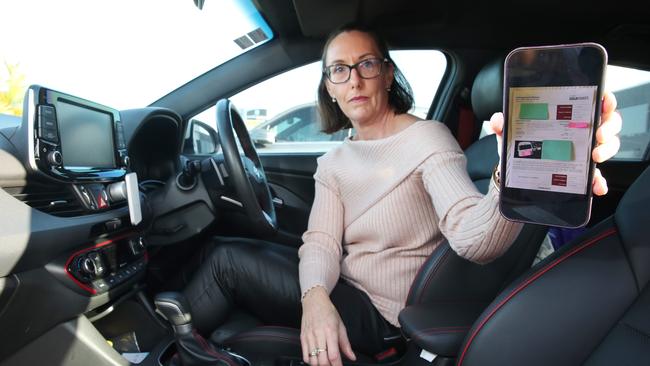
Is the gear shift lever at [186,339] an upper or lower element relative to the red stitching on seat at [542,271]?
lower

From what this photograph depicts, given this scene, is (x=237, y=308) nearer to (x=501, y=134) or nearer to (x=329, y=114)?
(x=329, y=114)

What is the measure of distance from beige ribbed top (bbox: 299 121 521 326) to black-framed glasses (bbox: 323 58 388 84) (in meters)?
0.19

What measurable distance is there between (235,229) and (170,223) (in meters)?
0.56

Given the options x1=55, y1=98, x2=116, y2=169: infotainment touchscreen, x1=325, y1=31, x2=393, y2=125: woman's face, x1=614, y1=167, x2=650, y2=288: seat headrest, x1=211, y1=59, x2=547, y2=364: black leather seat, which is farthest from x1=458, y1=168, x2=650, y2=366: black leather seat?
x1=55, y1=98, x2=116, y2=169: infotainment touchscreen

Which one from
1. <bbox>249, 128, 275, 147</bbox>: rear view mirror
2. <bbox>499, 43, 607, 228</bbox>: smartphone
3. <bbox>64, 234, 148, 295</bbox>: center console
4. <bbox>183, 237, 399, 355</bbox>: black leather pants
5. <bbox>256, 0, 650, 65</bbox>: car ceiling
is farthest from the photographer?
<bbox>249, 128, 275, 147</bbox>: rear view mirror

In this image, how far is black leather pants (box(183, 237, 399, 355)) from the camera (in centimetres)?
123

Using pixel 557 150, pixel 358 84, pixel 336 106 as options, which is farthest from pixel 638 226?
pixel 336 106

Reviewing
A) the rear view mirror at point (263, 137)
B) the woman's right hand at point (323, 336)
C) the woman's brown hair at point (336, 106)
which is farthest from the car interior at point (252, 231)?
the rear view mirror at point (263, 137)

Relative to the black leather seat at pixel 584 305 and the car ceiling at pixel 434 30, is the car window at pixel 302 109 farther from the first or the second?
the black leather seat at pixel 584 305

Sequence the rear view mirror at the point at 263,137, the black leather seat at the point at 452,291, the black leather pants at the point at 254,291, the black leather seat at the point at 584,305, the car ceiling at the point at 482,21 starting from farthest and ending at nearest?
the rear view mirror at the point at 263,137 < the car ceiling at the point at 482,21 < the black leather pants at the point at 254,291 < the black leather seat at the point at 452,291 < the black leather seat at the point at 584,305

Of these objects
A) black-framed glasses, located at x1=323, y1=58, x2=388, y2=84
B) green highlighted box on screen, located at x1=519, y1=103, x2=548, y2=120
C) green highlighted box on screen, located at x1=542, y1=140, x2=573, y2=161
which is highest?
black-framed glasses, located at x1=323, y1=58, x2=388, y2=84

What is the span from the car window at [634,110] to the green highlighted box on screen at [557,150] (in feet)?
5.25

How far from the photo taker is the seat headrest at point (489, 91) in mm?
1368

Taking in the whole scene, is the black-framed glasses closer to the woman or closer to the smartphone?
the woman
